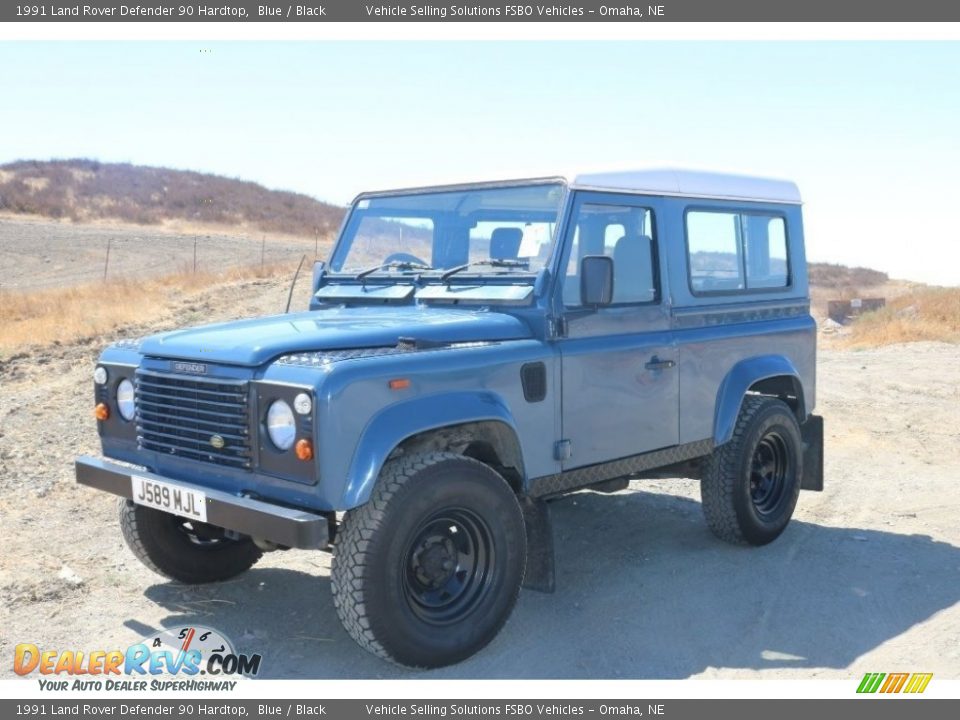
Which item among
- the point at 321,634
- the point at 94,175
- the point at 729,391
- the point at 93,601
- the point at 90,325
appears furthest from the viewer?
the point at 94,175

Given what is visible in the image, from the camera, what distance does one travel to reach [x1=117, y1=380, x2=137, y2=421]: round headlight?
4633mm

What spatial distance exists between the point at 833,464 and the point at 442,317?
4989 mm

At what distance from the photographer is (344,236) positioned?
570cm

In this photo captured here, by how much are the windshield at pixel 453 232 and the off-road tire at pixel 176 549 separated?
5.56ft

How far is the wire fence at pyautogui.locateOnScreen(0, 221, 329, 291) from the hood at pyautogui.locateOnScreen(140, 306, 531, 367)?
1794cm

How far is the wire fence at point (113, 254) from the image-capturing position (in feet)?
78.2

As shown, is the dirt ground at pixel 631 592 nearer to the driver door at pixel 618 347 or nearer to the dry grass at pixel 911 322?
the driver door at pixel 618 347

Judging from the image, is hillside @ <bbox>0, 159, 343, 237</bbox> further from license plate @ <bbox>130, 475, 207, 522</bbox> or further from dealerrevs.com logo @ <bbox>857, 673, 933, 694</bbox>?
dealerrevs.com logo @ <bbox>857, 673, 933, 694</bbox>

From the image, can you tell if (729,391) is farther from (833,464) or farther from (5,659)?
(5,659)

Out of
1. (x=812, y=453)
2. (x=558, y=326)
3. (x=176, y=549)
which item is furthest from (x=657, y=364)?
(x=176, y=549)

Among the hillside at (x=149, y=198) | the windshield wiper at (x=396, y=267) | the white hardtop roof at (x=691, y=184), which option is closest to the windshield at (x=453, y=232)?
the windshield wiper at (x=396, y=267)

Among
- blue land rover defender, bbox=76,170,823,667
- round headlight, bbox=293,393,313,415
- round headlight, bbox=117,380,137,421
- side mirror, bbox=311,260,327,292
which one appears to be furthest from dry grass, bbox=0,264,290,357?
round headlight, bbox=293,393,313,415

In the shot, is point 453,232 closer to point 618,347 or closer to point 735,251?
point 618,347

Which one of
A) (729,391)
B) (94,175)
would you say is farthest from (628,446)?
(94,175)
